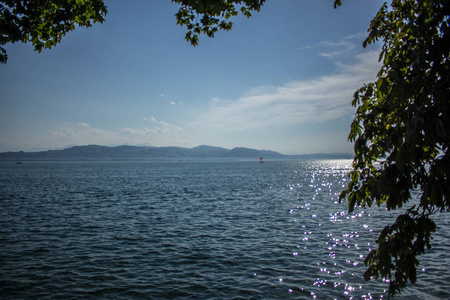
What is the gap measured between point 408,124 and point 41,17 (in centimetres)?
1106

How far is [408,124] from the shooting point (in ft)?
12.2

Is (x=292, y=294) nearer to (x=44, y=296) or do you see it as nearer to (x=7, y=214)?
(x=44, y=296)

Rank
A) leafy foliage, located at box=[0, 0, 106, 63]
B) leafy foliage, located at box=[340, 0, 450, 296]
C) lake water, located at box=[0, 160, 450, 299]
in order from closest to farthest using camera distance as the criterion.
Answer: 1. leafy foliage, located at box=[340, 0, 450, 296]
2. leafy foliage, located at box=[0, 0, 106, 63]
3. lake water, located at box=[0, 160, 450, 299]

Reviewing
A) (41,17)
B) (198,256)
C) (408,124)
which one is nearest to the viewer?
(408,124)

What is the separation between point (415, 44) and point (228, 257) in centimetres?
1468

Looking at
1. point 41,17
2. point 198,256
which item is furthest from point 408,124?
point 198,256

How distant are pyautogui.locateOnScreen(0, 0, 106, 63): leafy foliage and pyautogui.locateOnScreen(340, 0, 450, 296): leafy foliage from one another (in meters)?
8.48

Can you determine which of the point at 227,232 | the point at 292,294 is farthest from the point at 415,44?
the point at 227,232

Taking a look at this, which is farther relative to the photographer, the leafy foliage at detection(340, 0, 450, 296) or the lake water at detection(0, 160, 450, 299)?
the lake water at detection(0, 160, 450, 299)

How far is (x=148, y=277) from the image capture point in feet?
44.4

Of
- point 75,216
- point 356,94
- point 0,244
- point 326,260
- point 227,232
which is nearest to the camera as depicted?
point 356,94

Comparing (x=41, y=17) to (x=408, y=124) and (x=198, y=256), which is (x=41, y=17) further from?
(x=198, y=256)

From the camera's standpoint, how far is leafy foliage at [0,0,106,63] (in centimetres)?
871

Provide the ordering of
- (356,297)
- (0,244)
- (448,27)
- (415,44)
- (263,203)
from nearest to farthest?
1. (448,27)
2. (415,44)
3. (356,297)
4. (0,244)
5. (263,203)
